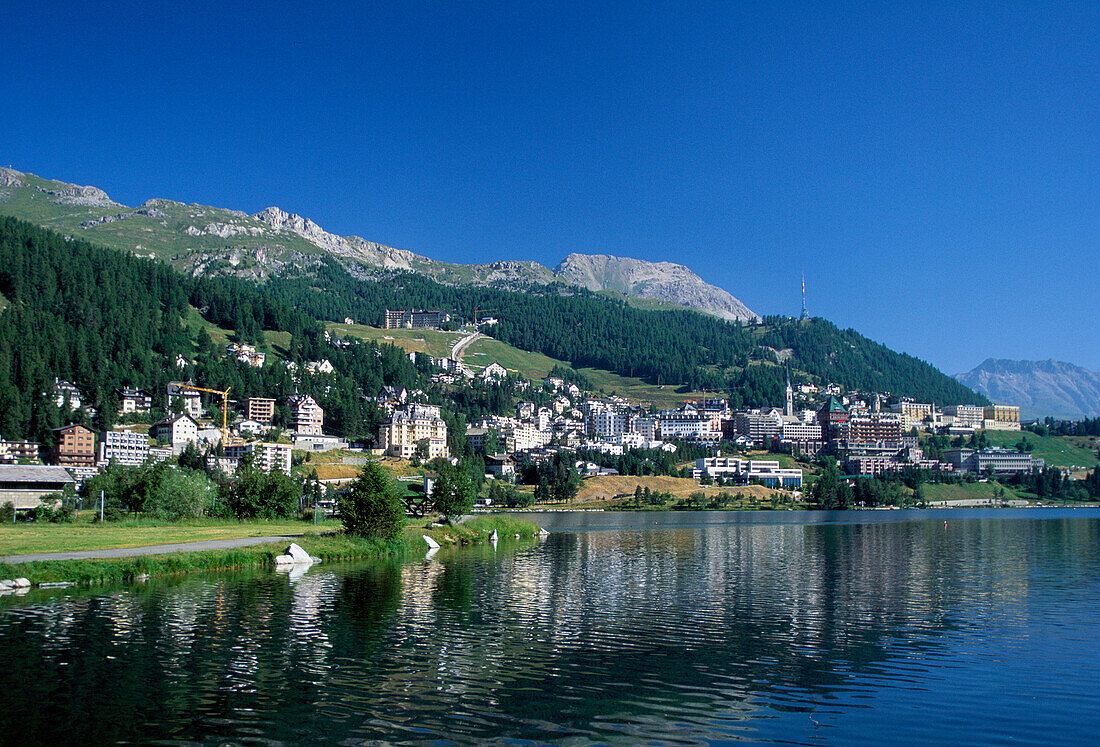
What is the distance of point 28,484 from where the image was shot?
9481 cm

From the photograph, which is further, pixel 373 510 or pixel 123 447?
pixel 123 447

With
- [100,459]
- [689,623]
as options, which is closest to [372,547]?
[689,623]

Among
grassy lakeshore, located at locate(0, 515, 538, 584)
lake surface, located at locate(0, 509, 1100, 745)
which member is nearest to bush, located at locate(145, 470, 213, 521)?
grassy lakeshore, located at locate(0, 515, 538, 584)

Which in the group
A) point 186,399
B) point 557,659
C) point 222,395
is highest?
point 222,395

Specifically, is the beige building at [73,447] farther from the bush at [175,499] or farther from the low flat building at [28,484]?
the bush at [175,499]

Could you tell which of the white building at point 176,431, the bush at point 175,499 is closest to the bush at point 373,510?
the bush at point 175,499

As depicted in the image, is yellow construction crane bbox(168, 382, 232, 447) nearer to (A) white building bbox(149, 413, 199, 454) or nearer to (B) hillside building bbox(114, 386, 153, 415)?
(B) hillside building bbox(114, 386, 153, 415)

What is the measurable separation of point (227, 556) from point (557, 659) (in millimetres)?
32952

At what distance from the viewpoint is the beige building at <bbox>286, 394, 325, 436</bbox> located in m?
193

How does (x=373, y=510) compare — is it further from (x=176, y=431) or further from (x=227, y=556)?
(x=176, y=431)

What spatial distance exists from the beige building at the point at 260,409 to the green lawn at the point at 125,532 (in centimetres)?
11013

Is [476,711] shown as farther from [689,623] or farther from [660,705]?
[689,623]

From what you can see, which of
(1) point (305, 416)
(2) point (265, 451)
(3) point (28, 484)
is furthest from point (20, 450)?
(1) point (305, 416)

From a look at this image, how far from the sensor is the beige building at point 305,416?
192750mm
